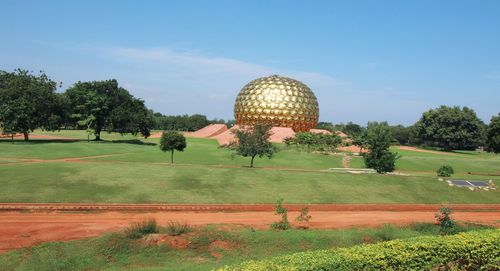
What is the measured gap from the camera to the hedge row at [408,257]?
420 inches

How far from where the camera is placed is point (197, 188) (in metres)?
24.1

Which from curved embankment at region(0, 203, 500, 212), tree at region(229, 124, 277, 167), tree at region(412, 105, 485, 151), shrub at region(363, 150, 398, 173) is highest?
tree at region(412, 105, 485, 151)

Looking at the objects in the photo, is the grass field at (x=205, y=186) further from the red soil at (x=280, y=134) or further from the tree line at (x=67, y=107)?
the red soil at (x=280, y=134)

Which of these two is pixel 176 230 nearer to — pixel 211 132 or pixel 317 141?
pixel 317 141

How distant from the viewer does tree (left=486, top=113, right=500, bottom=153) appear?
5229cm

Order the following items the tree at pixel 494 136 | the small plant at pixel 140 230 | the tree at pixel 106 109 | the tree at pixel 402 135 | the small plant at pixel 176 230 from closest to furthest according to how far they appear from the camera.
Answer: the small plant at pixel 140 230 → the small plant at pixel 176 230 → the tree at pixel 494 136 → the tree at pixel 106 109 → the tree at pixel 402 135

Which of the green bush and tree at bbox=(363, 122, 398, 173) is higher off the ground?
tree at bbox=(363, 122, 398, 173)

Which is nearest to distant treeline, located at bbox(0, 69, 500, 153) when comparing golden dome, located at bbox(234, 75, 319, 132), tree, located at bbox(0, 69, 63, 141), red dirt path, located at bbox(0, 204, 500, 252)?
tree, located at bbox(0, 69, 63, 141)

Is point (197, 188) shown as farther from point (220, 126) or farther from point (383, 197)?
point (220, 126)

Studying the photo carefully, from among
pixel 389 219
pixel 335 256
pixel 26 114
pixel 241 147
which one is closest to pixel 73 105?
pixel 26 114

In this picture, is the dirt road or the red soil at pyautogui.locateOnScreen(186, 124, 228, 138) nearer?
the dirt road

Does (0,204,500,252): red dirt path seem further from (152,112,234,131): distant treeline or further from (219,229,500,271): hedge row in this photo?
(152,112,234,131): distant treeline

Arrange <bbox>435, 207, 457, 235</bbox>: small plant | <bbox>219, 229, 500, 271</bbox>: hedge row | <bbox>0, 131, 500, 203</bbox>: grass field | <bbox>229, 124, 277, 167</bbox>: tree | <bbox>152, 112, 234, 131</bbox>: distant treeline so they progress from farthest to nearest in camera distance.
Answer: <bbox>152, 112, 234, 131</bbox>: distant treeline
<bbox>229, 124, 277, 167</bbox>: tree
<bbox>0, 131, 500, 203</bbox>: grass field
<bbox>435, 207, 457, 235</bbox>: small plant
<bbox>219, 229, 500, 271</bbox>: hedge row

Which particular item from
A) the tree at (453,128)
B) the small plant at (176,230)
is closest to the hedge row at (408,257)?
the small plant at (176,230)
